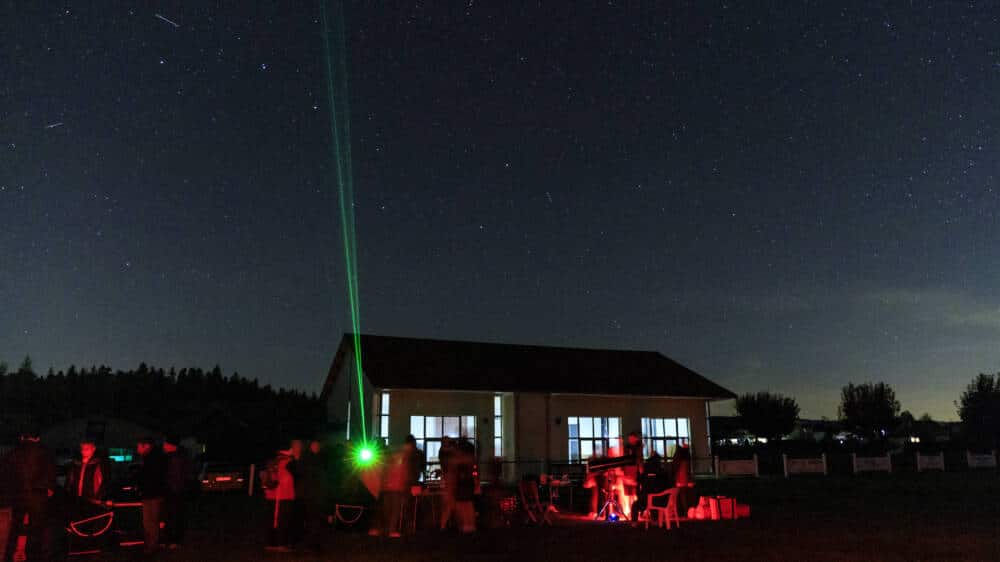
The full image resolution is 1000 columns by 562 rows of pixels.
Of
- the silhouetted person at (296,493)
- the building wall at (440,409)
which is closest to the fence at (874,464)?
the building wall at (440,409)

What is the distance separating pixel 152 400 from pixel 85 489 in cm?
6003

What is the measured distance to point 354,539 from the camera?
1175cm

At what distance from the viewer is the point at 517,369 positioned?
88.1ft

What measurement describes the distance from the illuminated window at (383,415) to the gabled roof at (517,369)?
71 cm

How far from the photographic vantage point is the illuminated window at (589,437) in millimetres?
25484

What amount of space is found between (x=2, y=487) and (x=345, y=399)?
1915 cm

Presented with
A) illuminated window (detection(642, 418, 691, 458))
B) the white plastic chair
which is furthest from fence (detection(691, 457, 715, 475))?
the white plastic chair

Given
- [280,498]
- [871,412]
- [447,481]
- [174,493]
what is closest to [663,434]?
[447,481]

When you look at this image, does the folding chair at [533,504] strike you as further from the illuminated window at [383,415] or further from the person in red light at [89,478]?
the illuminated window at [383,415]

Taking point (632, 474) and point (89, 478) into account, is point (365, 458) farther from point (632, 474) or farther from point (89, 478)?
point (632, 474)

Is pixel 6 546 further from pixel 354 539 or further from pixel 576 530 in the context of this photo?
pixel 576 530

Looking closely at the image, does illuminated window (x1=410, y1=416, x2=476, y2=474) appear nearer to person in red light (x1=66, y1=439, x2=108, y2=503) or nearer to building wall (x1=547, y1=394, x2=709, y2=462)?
building wall (x1=547, y1=394, x2=709, y2=462)

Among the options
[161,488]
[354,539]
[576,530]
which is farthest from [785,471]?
[161,488]

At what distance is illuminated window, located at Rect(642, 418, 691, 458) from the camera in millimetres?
26734
